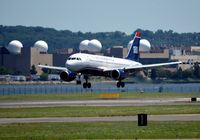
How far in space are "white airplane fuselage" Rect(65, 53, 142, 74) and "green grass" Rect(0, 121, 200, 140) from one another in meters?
40.3

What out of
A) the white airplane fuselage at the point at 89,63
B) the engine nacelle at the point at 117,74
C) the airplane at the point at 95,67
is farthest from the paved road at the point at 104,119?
the engine nacelle at the point at 117,74

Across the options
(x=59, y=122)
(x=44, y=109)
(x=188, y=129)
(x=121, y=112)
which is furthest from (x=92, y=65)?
(x=188, y=129)

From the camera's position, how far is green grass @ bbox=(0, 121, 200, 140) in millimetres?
44625

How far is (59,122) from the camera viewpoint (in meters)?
55.4

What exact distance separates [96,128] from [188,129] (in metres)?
7.66

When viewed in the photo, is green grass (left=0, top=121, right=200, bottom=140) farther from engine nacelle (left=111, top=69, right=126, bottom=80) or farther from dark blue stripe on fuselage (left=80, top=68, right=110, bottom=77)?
engine nacelle (left=111, top=69, right=126, bottom=80)

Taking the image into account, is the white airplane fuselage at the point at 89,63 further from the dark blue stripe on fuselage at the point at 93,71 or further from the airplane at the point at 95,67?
the dark blue stripe on fuselage at the point at 93,71

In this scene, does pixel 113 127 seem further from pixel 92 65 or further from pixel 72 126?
pixel 92 65

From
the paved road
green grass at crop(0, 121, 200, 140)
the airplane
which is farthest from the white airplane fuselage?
green grass at crop(0, 121, 200, 140)

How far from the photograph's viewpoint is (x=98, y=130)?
48.3 m

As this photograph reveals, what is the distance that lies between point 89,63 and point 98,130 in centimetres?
4846

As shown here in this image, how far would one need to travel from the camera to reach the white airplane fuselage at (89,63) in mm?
94062

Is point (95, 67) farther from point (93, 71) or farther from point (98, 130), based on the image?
point (98, 130)

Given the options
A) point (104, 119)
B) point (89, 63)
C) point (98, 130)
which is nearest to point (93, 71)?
point (89, 63)
